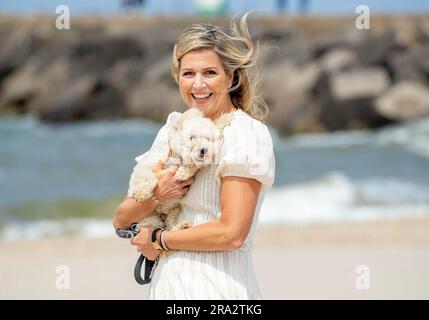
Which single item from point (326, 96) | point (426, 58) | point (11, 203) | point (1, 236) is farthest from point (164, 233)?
point (426, 58)

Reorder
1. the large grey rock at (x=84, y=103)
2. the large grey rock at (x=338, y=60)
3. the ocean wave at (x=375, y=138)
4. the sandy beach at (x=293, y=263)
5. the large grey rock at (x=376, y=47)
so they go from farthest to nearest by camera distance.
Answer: the large grey rock at (x=84, y=103), the large grey rock at (x=376, y=47), the large grey rock at (x=338, y=60), the ocean wave at (x=375, y=138), the sandy beach at (x=293, y=263)

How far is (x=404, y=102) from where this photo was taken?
2314 centimetres

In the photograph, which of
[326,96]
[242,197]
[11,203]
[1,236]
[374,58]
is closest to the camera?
[242,197]

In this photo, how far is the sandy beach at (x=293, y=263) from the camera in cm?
680

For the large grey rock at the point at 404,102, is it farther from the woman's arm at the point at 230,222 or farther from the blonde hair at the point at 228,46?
the woman's arm at the point at 230,222

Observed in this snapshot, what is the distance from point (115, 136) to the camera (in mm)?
22797

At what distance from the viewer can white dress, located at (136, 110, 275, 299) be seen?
2.49 m

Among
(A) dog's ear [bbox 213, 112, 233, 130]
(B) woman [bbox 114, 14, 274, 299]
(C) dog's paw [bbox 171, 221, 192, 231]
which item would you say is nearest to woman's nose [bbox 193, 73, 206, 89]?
(B) woman [bbox 114, 14, 274, 299]

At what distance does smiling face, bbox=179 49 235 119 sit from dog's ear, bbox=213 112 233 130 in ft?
0.18

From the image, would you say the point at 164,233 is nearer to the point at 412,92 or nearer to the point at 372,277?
the point at 372,277

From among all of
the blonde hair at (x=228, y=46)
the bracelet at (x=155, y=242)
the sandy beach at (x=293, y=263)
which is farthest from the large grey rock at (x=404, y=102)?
the bracelet at (x=155, y=242)

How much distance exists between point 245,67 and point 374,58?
22.0 meters

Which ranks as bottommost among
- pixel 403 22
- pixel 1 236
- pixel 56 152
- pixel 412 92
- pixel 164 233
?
pixel 164 233

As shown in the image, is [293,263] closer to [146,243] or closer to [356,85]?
[146,243]
